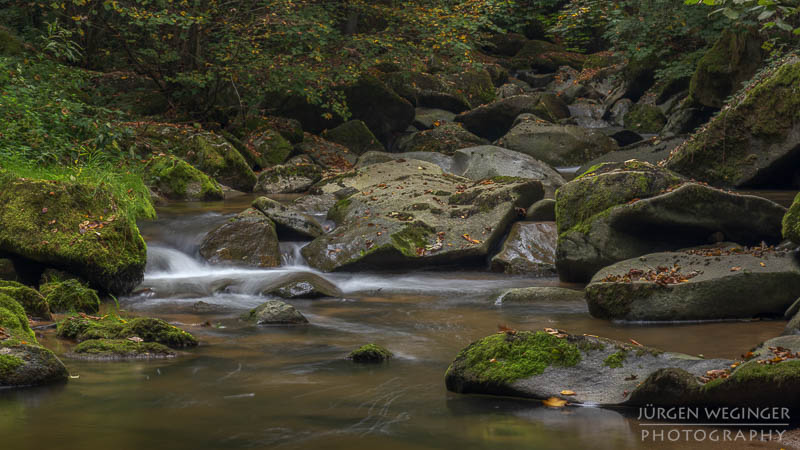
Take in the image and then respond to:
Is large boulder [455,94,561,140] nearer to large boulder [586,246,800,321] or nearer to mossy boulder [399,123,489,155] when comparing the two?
mossy boulder [399,123,489,155]

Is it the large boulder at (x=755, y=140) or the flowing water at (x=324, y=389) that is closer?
the flowing water at (x=324, y=389)

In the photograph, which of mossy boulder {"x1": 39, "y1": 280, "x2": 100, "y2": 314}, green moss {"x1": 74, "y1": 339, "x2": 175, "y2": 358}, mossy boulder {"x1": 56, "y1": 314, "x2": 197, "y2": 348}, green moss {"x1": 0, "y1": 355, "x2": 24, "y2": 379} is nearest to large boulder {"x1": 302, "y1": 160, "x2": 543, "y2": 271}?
mossy boulder {"x1": 39, "y1": 280, "x2": 100, "y2": 314}

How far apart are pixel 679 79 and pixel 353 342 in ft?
56.6

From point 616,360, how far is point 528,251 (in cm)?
574

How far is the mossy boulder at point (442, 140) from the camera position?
738 inches

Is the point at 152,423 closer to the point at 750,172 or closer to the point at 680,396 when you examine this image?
the point at 680,396

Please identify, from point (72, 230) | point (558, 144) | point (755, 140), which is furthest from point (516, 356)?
point (558, 144)

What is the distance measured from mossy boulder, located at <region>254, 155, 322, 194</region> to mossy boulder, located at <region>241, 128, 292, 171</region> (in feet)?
4.92

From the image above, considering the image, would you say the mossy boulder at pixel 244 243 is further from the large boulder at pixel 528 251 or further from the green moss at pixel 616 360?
the green moss at pixel 616 360

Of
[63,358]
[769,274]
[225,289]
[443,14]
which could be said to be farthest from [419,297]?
[443,14]

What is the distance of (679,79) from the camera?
67.4 ft

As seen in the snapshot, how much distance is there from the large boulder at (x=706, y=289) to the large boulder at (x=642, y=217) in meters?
0.91

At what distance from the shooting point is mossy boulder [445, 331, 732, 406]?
4.11 meters

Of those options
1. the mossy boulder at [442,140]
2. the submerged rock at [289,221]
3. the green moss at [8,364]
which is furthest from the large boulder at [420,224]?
the mossy boulder at [442,140]
